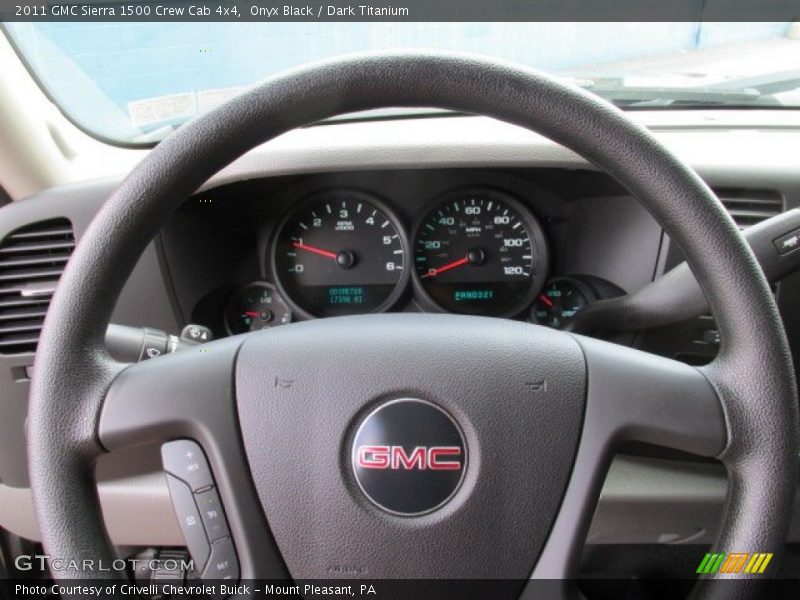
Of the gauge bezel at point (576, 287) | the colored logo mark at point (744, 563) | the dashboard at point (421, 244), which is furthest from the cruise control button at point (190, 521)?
the gauge bezel at point (576, 287)

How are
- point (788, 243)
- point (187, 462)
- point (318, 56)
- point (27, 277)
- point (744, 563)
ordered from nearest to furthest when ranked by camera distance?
point (744, 563) < point (187, 462) < point (788, 243) < point (27, 277) < point (318, 56)

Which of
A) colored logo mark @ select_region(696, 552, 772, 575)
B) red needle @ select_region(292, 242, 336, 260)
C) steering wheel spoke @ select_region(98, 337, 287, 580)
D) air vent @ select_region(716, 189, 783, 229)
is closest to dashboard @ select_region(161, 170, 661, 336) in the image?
red needle @ select_region(292, 242, 336, 260)

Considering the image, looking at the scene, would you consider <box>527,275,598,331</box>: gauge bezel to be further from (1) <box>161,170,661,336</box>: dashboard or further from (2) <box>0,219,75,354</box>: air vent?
(2) <box>0,219,75,354</box>: air vent

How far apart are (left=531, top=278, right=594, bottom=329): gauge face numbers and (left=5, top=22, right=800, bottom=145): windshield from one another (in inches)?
20.3

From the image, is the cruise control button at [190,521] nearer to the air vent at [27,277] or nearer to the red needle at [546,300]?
the air vent at [27,277]

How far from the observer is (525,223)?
76.8 inches

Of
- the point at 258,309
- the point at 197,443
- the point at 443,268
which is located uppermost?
the point at 197,443

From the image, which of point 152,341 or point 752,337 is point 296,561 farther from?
point 752,337

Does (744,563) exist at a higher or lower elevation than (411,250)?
higher

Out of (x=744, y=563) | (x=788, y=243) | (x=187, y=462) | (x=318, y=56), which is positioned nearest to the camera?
(x=744, y=563)

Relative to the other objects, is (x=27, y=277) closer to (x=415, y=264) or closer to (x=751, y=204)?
(x=415, y=264)

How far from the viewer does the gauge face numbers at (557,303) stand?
1961mm

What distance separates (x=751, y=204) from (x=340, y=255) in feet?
3.21

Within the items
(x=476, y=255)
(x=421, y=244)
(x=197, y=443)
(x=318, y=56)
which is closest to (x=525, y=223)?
(x=476, y=255)
